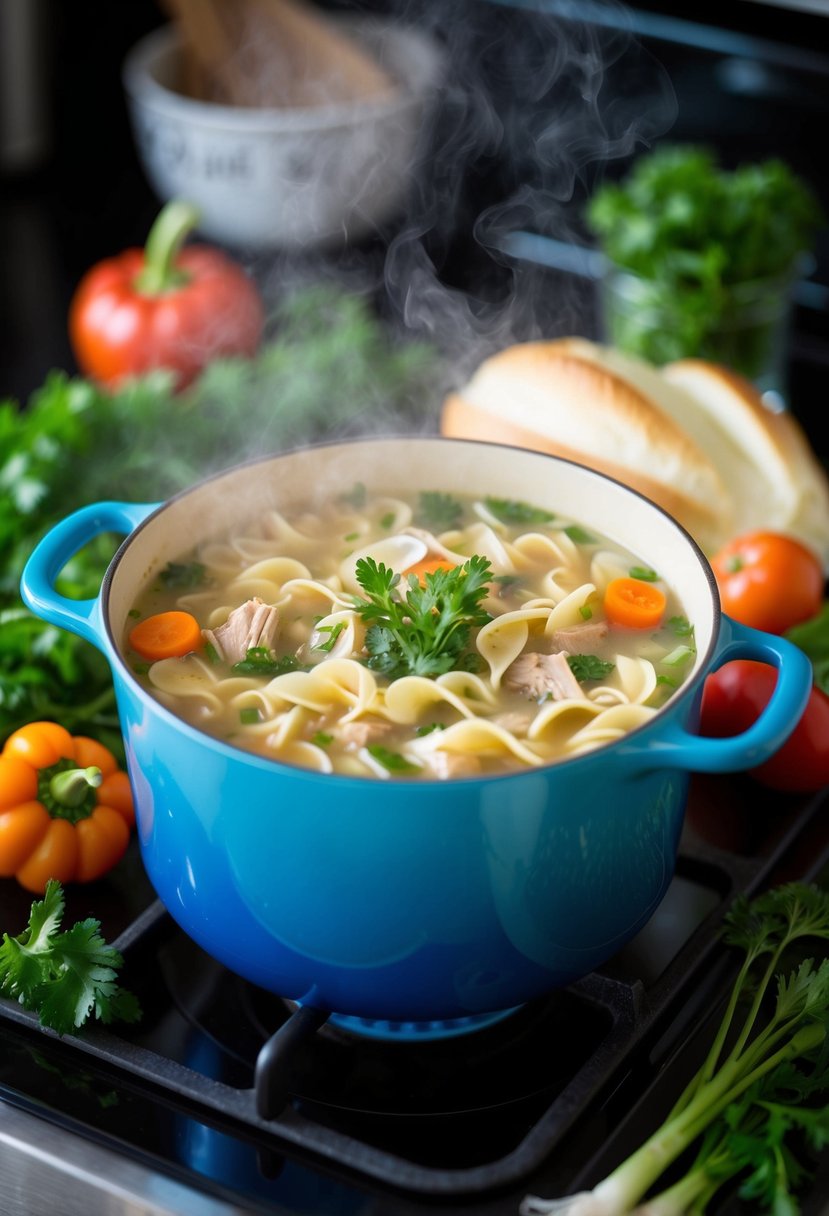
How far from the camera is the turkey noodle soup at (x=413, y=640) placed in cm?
166

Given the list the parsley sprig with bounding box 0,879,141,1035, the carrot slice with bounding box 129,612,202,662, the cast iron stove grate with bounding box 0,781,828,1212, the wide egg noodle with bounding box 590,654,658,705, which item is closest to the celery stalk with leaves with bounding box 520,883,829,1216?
the cast iron stove grate with bounding box 0,781,828,1212

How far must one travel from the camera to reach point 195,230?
3777 mm

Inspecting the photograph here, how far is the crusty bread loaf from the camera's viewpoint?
101 inches

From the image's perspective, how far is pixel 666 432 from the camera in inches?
101

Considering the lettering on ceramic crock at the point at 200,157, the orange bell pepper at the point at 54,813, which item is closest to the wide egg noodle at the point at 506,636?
the orange bell pepper at the point at 54,813

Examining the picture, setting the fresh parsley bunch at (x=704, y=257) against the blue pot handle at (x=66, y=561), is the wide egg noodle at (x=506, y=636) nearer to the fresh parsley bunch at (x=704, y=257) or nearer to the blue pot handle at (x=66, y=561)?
the blue pot handle at (x=66, y=561)

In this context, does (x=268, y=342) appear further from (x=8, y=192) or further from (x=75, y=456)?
(x=8, y=192)

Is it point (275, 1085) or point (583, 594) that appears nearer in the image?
point (275, 1085)

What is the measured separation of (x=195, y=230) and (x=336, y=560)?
2.03m

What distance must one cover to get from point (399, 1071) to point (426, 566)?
2.18 ft

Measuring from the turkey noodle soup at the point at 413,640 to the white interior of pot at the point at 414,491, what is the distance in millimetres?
25

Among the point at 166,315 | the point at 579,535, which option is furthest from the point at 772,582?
the point at 166,315

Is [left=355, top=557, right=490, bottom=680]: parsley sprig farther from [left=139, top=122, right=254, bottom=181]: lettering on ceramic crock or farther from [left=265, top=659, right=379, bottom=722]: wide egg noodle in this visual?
[left=139, top=122, right=254, bottom=181]: lettering on ceramic crock

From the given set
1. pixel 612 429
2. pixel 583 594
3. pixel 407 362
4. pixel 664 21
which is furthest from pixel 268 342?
pixel 583 594
